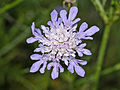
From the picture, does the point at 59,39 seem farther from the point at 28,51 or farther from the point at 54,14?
the point at 28,51

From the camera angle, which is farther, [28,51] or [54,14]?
[28,51]

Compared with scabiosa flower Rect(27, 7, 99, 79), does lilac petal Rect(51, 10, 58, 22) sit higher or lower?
higher

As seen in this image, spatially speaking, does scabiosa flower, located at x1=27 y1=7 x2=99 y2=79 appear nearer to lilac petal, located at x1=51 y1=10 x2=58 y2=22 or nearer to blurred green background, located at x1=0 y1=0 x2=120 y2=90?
lilac petal, located at x1=51 y1=10 x2=58 y2=22

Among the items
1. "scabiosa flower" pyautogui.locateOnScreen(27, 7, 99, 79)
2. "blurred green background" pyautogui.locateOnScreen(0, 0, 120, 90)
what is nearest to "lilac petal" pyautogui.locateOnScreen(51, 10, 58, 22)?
"scabiosa flower" pyautogui.locateOnScreen(27, 7, 99, 79)

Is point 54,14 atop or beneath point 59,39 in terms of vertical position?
atop

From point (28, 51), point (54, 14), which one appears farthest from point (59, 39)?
point (28, 51)

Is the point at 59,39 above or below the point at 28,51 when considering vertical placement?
below

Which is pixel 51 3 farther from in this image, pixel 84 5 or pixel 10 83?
pixel 10 83

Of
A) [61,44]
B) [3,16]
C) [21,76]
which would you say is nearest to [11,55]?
[21,76]

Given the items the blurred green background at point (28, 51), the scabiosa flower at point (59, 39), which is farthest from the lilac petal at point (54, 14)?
the blurred green background at point (28, 51)
